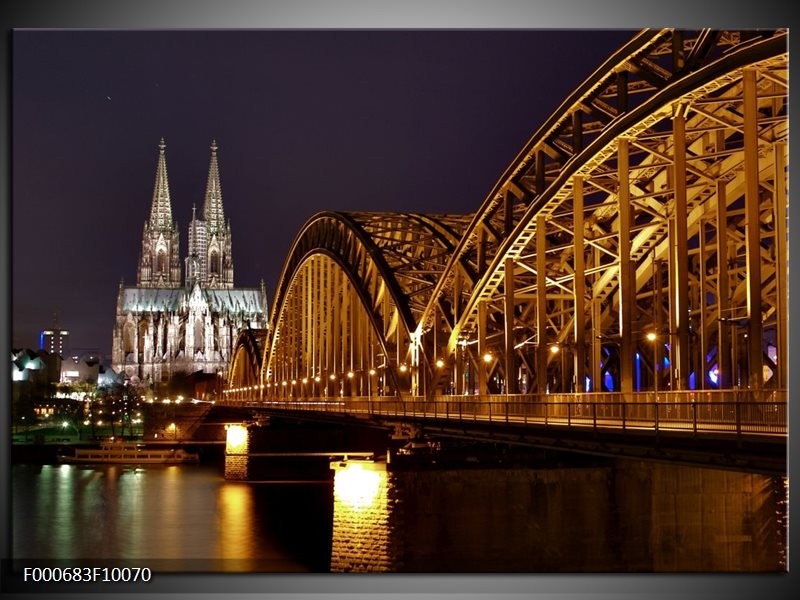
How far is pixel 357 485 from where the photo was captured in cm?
3625

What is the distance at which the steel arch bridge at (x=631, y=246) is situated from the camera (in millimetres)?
25875

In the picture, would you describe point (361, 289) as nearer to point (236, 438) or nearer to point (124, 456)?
point (236, 438)

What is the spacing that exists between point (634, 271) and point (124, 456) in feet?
259

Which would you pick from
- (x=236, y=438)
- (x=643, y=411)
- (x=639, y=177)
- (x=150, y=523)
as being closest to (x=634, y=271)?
(x=639, y=177)

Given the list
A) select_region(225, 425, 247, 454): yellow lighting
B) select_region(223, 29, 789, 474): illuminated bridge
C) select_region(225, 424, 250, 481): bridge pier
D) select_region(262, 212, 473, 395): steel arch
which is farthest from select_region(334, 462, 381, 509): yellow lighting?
select_region(225, 425, 247, 454): yellow lighting

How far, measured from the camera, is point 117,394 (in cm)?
17738

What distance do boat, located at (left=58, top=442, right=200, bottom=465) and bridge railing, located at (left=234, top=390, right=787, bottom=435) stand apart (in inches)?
2761

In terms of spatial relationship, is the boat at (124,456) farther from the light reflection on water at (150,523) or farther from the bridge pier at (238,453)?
the bridge pier at (238,453)

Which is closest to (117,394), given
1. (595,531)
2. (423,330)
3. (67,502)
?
(67,502)

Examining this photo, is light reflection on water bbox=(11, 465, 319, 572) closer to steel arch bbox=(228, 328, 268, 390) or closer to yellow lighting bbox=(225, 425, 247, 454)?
yellow lighting bbox=(225, 425, 247, 454)

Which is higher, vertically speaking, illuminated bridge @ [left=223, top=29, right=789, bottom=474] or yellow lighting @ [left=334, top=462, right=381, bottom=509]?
illuminated bridge @ [left=223, top=29, right=789, bottom=474]

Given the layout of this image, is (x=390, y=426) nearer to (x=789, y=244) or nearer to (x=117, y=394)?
(x=789, y=244)

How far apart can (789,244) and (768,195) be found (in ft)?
50.4

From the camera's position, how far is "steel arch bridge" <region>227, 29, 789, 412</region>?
84.9ft
